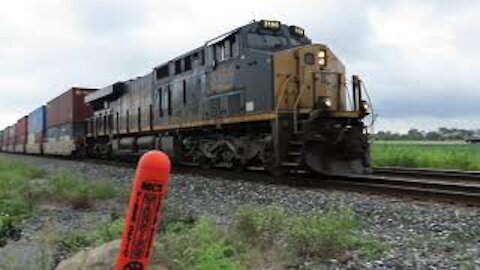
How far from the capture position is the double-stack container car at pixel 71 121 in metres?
34.3

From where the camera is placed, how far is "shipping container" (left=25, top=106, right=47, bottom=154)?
45.1 metres

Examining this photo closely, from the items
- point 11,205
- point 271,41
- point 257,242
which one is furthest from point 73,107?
point 257,242

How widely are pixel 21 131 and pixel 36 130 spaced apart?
823 centimetres

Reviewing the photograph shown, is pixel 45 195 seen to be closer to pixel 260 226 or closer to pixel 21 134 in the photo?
pixel 260 226

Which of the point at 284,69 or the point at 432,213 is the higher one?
the point at 284,69

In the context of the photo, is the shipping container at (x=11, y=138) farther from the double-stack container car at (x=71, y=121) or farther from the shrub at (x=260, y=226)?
the shrub at (x=260, y=226)

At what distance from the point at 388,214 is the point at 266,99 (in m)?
6.15

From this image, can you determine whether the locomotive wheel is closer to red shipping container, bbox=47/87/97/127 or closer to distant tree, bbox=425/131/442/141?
red shipping container, bbox=47/87/97/127

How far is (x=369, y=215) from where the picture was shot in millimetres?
9477

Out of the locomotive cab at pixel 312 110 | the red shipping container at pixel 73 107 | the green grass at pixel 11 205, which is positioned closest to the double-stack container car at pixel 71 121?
the red shipping container at pixel 73 107

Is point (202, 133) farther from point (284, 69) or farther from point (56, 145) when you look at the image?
point (56, 145)

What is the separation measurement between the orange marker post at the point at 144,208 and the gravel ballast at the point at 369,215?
325 cm

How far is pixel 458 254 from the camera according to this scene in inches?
249

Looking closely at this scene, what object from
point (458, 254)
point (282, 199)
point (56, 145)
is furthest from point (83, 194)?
point (56, 145)
